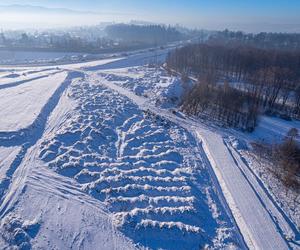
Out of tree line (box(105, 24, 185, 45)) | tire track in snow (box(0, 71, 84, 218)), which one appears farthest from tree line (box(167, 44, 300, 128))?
tree line (box(105, 24, 185, 45))

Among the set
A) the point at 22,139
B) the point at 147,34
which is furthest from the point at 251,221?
the point at 147,34

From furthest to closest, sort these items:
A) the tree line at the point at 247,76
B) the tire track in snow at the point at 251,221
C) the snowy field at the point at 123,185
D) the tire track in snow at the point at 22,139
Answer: the tree line at the point at 247,76, the tire track in snow at the point at 22,139, the tire track in snow at the point at 251,221, the snowy field at the point at 123,185

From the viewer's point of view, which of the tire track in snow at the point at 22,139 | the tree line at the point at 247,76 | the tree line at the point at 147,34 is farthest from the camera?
the tree line at the point at 147,34

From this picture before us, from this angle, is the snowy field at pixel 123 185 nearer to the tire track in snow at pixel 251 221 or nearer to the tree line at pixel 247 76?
the tire track in snow at pixel 251 221

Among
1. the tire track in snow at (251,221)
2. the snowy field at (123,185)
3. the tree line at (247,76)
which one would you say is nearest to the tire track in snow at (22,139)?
the snowy field at (123,185)

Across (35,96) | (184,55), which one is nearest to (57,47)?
(184,55)

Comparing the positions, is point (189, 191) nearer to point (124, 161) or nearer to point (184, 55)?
point (124, 161)

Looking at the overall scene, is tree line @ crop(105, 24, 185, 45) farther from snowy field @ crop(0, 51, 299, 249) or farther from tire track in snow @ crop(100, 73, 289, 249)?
tire track in snow @ crop(100, 73, 289, 249)

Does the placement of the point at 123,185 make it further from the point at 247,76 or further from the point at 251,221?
the point at 247,76
